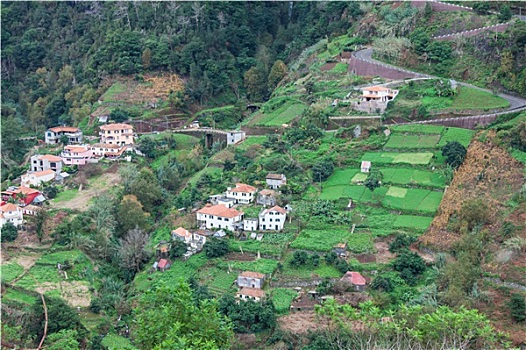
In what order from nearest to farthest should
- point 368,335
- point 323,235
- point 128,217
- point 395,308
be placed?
1. point 368,335
2. point 395,308
3. point 323,235
4. point 128,217

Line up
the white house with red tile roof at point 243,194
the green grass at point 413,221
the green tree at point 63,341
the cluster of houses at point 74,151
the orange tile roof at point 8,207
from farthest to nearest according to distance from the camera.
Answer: the cluster of houses at point 74,151 < the white house with red tile roof at point 243,194 < the orange tile roof at point 8,207 < the green grass at point 413,221 < the green tree at point 63,341

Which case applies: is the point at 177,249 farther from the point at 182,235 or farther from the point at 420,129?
the point at 420,129

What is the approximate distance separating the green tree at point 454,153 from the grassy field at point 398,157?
108cm

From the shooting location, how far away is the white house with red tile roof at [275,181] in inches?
1350

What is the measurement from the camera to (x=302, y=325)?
2597 cm

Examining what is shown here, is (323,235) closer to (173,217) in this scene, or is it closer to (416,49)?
(173,217)

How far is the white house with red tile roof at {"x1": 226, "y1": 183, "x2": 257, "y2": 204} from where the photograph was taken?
33688 mm

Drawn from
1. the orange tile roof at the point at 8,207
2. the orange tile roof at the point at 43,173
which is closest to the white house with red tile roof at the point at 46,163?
the orange tile roof at the point at 43,173

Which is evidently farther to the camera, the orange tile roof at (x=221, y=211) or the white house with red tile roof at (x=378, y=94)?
the white house with red tile roof at (x=378, y=94)

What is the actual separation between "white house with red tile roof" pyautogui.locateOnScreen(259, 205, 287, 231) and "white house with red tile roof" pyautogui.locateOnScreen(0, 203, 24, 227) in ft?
35.1

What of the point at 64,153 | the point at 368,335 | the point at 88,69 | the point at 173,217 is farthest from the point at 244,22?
the point at 368,335

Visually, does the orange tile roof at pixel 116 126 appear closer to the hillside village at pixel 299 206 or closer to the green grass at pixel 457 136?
the hillside village at pixel 299 206

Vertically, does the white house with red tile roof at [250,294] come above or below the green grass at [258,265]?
below

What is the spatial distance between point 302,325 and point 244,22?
33.7 metres
